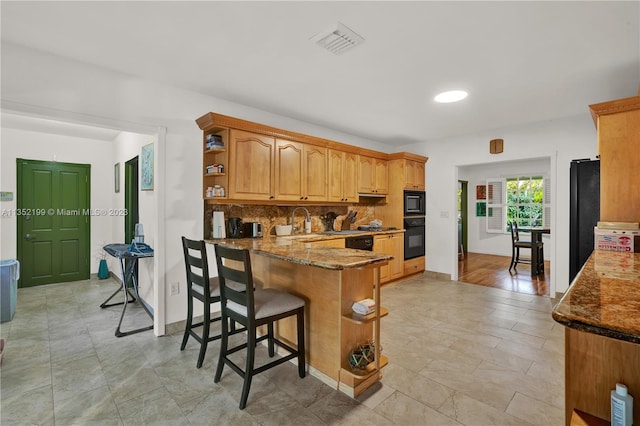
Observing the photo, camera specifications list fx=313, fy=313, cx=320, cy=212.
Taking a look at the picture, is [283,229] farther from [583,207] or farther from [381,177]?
[583,207]

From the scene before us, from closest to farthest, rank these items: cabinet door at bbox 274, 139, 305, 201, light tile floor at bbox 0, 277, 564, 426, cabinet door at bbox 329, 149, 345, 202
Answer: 1. light tile floor at bbox 0, 277, 564, 426
2. cabinet door at bbox 274, 139, 305, 201
3. cabinet door at bbox 329, 149, 345, 202

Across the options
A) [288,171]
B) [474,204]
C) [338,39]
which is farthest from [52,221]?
[474,204]

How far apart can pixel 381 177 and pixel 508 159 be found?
1.88 meters

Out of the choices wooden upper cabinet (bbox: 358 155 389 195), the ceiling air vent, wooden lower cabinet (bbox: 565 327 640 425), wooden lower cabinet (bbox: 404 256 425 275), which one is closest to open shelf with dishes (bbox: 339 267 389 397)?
wooden lower cabinet (bbox: 565 327 640 425)

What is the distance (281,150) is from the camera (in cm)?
376

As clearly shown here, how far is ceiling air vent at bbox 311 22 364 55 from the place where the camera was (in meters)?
2.12

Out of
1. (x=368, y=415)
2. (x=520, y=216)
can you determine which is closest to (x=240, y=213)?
(x=368, y=415)

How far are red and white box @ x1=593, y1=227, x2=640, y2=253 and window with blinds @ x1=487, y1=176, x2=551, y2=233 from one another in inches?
222

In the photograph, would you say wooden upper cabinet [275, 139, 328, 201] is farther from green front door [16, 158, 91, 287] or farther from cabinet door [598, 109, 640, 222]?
green front door [16, 158, 91, 287]

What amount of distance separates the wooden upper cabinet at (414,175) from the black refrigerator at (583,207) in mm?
2165

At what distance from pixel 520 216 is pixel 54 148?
31.6ft

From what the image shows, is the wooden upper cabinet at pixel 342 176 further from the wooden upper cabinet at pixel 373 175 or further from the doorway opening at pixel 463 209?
the doorway opening at pixel 463 209

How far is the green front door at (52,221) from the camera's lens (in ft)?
15.3

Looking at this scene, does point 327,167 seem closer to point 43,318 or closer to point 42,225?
point 43,318
